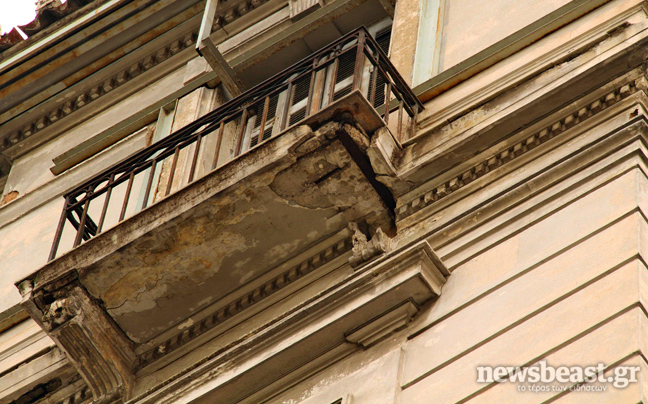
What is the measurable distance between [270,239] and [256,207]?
245 millimetres

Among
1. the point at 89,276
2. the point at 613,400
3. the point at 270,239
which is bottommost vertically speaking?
the point at 613,400

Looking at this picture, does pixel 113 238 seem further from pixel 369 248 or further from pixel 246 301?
pixel 369 248

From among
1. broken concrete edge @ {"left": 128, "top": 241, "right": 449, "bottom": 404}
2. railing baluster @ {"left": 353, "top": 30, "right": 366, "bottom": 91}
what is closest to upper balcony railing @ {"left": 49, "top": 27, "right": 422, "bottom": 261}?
railing baluster @ {"left": 353, "top": 30, "right": 366, "bottom": 91}

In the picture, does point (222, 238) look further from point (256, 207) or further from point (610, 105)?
point (610, 105)

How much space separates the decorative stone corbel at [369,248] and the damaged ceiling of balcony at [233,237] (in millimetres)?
256

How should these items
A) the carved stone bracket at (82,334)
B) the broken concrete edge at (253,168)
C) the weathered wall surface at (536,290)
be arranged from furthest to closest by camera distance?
the carved stone bracket at (82,334) < the broken concrete edge at (253,168) < the weathered wall surface at (536,290)

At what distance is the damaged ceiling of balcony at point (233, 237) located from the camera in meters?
7.11

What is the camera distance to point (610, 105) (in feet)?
21.8

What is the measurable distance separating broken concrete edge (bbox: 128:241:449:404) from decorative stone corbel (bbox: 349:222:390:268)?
6.3 inches

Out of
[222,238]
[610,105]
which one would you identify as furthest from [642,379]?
[222,238]

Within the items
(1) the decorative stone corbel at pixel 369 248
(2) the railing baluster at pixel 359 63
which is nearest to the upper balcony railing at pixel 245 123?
(2) the railing baluster at pixel 359 63

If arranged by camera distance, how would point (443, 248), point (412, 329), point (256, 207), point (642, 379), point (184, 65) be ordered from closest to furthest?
point (642, 379) → point (412, 329) → point (443, 248) → point (256, 207) → point (184, 65)

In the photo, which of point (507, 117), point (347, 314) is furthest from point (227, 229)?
point (507, 117)

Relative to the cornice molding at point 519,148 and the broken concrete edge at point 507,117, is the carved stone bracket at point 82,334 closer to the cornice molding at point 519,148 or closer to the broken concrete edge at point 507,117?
the cornice molding at point 519,148
